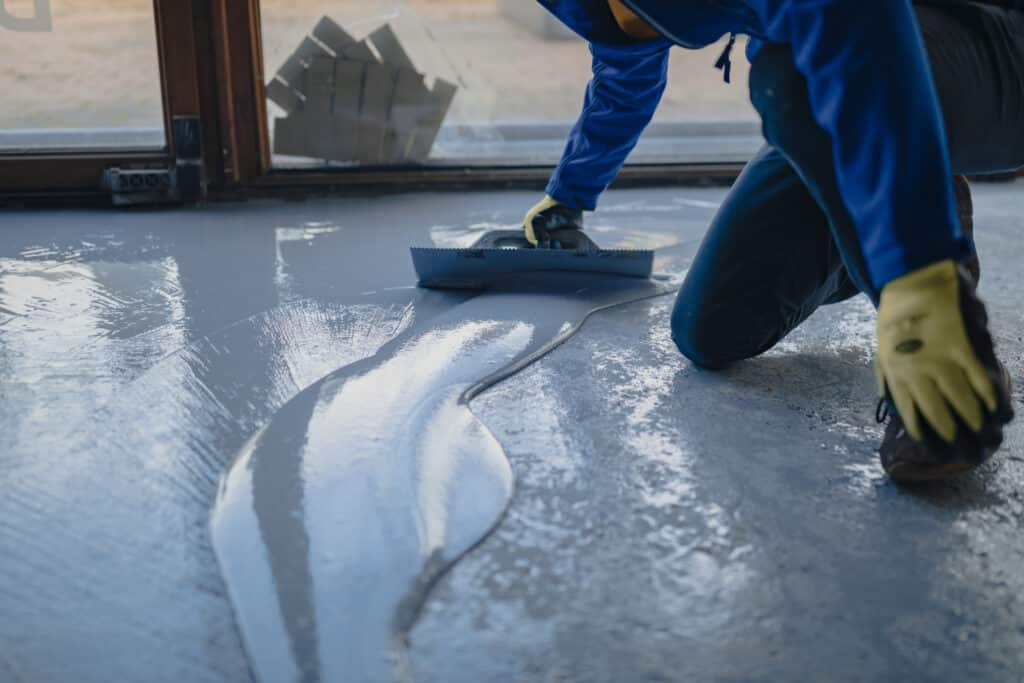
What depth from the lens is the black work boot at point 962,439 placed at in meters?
1.09

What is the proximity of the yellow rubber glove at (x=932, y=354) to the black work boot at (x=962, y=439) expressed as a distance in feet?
0.04

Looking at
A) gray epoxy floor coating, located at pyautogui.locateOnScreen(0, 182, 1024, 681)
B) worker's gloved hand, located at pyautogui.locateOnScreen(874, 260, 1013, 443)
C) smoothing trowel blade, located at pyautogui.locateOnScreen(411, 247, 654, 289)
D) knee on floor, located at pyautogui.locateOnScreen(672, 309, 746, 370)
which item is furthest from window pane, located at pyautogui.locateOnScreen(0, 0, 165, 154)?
worker's gloved hand, located at pyautogui.locateOnScreen(874, 260, 1013, 443)

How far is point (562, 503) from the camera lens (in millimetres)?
1214

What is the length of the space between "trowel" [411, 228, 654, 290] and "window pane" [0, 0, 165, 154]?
3.68ft

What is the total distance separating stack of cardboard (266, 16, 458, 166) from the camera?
276cm

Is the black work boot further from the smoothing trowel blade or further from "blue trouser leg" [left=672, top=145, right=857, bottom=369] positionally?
the smoothing trowel blade

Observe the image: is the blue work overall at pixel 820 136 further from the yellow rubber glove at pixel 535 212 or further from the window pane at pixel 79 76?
the window pane at pixel 79 76

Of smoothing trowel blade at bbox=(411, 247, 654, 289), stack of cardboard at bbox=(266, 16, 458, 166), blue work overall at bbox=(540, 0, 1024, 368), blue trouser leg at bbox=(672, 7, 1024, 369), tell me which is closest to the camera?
blue work overall at bbox=(540, 0, 1024, 368)

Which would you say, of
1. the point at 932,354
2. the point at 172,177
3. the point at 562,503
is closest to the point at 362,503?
the point at 562,503

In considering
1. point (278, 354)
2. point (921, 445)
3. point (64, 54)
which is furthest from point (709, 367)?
point (64, 54)

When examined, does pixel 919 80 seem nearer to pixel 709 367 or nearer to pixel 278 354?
pixel 709 367

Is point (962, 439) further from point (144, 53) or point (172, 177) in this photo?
point (144, 53)

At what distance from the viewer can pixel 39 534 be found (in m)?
1.13

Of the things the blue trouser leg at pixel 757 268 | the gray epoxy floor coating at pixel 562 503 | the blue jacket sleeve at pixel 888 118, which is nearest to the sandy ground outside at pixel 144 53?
the gray epoxy floor coating at pixel 562 503
